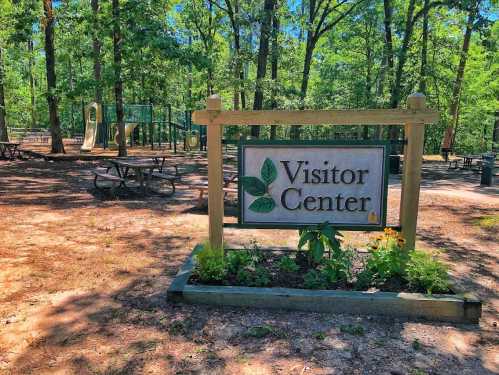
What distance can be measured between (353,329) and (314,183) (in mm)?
1234

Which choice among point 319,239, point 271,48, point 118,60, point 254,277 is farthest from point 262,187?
point 271,48

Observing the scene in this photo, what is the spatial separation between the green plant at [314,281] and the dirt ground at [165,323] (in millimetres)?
247

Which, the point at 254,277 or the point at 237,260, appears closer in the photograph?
the point at 254,277

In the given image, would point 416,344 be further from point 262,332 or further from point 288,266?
point 288,266


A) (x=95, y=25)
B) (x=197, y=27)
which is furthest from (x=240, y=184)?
(x=197, y=27)

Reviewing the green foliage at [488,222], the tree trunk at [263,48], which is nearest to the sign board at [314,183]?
the green foliage at [488,222]

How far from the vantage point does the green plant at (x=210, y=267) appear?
10.9 ft

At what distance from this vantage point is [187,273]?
3512 mm

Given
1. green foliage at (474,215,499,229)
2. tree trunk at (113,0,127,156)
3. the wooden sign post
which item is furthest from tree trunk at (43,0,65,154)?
green foliage at (474,215,499,229)

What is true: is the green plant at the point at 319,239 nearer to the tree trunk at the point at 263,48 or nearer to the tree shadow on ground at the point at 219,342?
the tree shadow on ground at the point at 219,342

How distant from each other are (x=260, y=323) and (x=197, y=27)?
24245mm

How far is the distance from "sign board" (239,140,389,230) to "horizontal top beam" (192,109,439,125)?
0.18 meters

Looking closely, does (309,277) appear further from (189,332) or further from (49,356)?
(49,356)

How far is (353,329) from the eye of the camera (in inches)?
111
